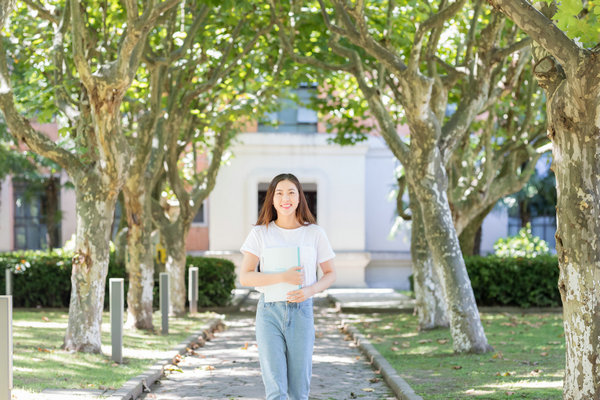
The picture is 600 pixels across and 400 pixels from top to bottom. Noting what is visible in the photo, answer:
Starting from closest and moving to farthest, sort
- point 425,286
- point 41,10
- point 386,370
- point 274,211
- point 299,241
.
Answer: point 299,241 < point 274,211 < point 386,370 < point 41,10 < point 425,286

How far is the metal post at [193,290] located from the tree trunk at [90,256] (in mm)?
6677

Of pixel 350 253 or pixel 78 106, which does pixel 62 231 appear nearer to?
pixel 350 253

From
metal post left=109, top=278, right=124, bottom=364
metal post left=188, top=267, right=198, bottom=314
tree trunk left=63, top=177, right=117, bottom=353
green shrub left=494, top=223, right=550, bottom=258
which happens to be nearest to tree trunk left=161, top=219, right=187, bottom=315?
metal post left=188, top=267, right=198, bottom=314

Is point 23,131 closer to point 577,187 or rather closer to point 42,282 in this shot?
point 577,187

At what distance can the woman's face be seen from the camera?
18.6 ft

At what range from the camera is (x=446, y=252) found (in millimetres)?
11891

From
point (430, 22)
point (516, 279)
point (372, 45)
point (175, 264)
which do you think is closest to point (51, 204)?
point (175, 264)

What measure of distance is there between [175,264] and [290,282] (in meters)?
13.7

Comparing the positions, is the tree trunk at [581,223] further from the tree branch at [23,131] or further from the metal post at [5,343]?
the tree branch at [23,131]

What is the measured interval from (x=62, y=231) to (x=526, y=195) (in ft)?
56.0

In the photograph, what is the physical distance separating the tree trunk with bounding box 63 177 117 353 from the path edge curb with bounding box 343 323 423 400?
12.0 feet

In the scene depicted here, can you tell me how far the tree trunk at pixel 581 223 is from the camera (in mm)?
6602

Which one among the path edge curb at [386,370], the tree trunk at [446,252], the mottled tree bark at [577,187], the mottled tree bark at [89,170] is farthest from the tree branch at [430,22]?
the mottled tree bark at [577,187]

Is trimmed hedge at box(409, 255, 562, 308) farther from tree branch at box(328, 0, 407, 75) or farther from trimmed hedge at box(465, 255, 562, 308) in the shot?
tree branch at box(328, 0, 407, 75)
